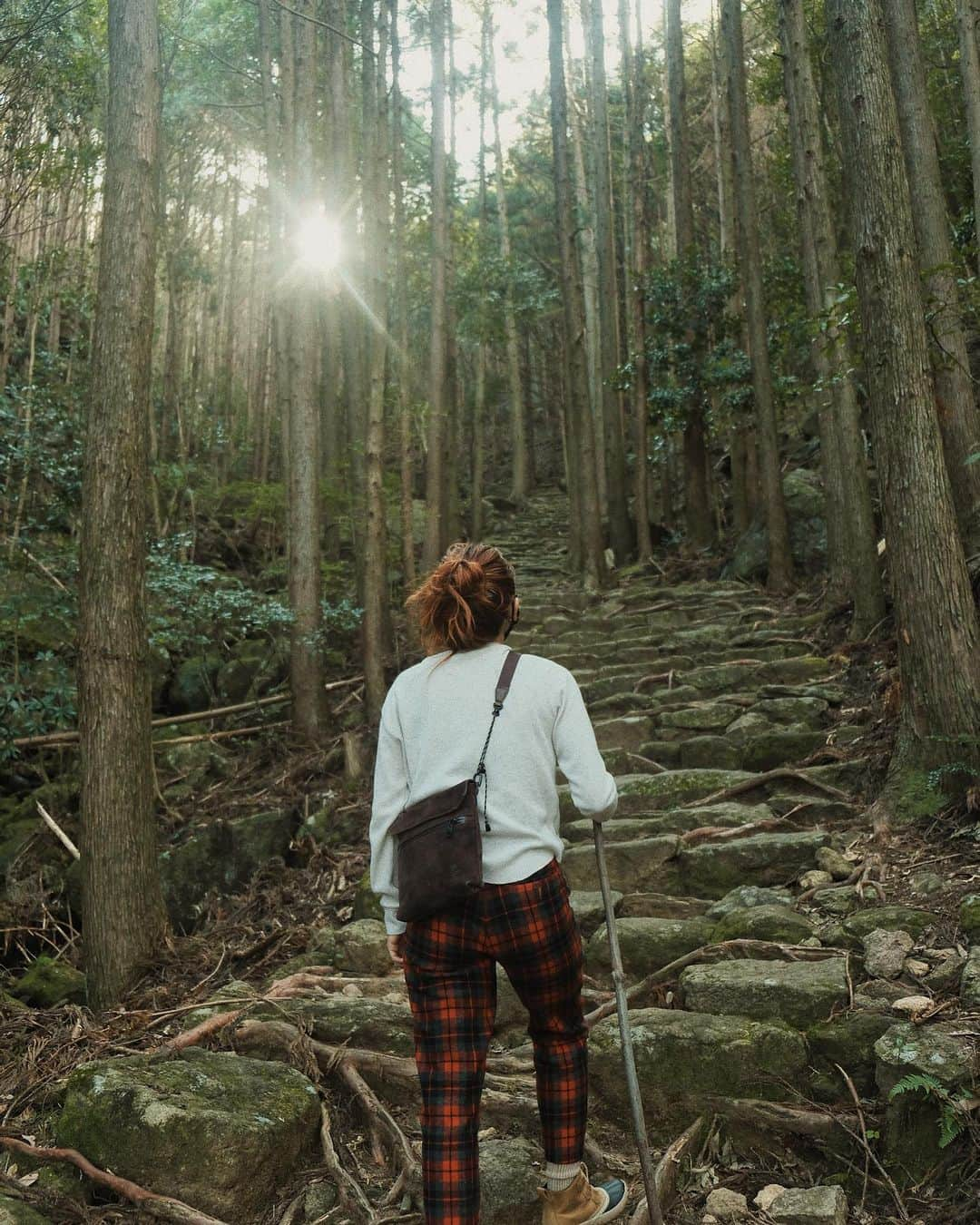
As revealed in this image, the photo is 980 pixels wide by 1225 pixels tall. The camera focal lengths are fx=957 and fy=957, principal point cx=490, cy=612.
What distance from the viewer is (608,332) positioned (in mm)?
15758

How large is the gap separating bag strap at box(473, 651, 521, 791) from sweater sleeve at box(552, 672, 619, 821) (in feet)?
0.50

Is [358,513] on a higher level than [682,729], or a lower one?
higher

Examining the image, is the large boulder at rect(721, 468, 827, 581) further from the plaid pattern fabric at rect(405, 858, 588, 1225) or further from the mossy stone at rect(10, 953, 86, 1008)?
the plaid pattern fabric at rect(405, 858, 588, 1225)

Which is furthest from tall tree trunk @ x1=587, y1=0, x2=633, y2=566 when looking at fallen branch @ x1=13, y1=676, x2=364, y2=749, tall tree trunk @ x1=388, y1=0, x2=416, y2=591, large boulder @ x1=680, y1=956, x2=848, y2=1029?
large boulder @ x1=680, y1=956, x2=848, y2=1029

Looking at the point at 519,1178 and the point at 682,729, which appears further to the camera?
the point at 682,729

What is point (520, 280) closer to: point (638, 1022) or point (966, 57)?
point (966, 57)

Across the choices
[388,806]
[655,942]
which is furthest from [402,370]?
[388,806]

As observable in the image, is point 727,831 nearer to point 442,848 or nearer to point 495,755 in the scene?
point 495,755

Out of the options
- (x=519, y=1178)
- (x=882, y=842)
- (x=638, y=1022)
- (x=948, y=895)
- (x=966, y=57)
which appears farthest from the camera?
(x=966, y=57)

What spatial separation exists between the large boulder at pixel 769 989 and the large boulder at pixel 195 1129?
1.48 m

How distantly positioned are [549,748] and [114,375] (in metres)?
3.82

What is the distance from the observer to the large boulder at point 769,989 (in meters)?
3.39

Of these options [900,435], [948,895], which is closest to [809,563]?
[900,435]

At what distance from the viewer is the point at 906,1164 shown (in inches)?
107
